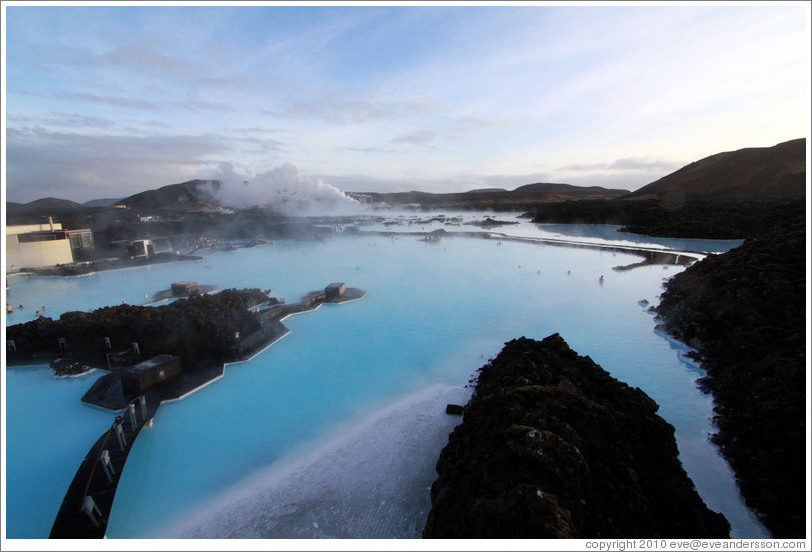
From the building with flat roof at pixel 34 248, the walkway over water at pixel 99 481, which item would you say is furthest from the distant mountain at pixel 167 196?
the walkway over water at pixel 99 481

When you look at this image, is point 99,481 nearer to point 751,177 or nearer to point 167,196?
point 751,177

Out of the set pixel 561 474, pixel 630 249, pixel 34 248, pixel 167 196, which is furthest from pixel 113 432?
pixel 167 196

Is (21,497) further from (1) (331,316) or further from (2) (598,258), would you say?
(2) (598,258)

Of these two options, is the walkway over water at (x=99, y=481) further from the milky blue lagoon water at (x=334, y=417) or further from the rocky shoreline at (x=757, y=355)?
the rocky shoreline at (x=757, y=355)

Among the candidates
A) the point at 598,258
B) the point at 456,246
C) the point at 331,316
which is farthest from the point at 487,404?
the point at 456,246

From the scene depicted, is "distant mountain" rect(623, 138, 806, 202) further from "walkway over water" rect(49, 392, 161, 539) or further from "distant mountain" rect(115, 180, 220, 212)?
"distant mountain" rect(115, 180, 220, 212)

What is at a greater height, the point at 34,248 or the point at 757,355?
the point at 34,248
